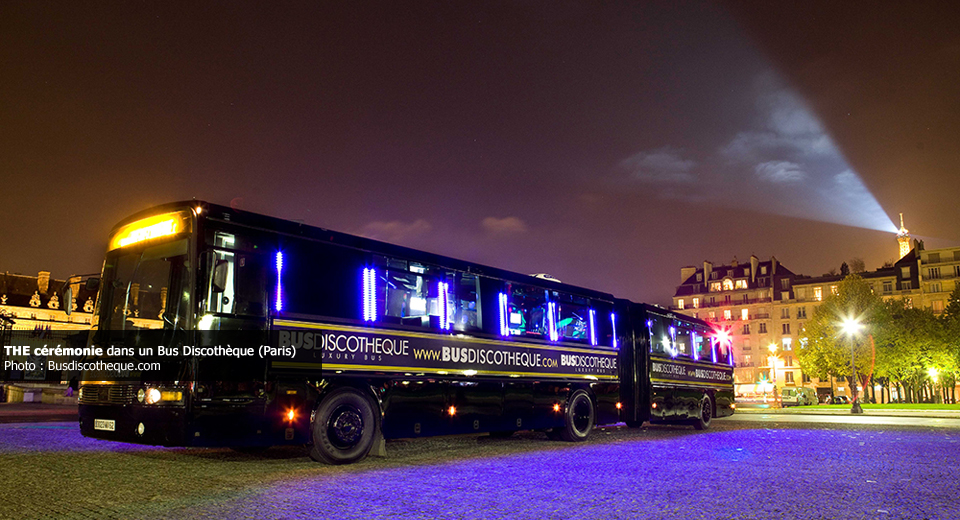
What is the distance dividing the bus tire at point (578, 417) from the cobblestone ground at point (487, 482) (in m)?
1.55

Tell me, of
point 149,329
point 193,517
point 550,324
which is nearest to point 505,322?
point 550,324

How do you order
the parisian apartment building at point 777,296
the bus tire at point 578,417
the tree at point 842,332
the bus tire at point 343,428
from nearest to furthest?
the bus tire at point 343,428, the bus tire at point 578,417, the tree at point 842,332, the parisian apartment building at point 777,296

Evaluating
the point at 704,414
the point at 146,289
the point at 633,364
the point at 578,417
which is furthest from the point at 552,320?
the point at 704,414

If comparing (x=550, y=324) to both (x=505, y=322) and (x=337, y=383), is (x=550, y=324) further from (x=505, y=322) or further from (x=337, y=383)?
(x=337, y=383)

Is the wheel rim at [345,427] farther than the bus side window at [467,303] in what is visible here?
No

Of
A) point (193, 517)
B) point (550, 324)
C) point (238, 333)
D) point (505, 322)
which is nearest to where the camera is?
point (193, 517)

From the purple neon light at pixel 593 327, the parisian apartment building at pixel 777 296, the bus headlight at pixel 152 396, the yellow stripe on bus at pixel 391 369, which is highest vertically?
the parisian apartment building at pixel 777 296

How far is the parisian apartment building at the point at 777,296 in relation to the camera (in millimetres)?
90875

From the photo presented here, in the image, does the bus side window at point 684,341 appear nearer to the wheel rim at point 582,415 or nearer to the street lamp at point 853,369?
the wheel rim at point 582,415

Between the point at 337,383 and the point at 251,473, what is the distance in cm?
175

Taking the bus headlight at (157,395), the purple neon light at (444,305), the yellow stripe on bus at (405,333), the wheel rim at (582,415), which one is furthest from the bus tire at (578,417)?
the bus headlight at (157,395)

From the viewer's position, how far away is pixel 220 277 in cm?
948

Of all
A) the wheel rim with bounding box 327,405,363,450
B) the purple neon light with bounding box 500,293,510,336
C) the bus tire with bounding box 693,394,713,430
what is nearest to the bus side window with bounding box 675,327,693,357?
the bus tire with bounding box 693,394,713,430

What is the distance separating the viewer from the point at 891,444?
1562cm
